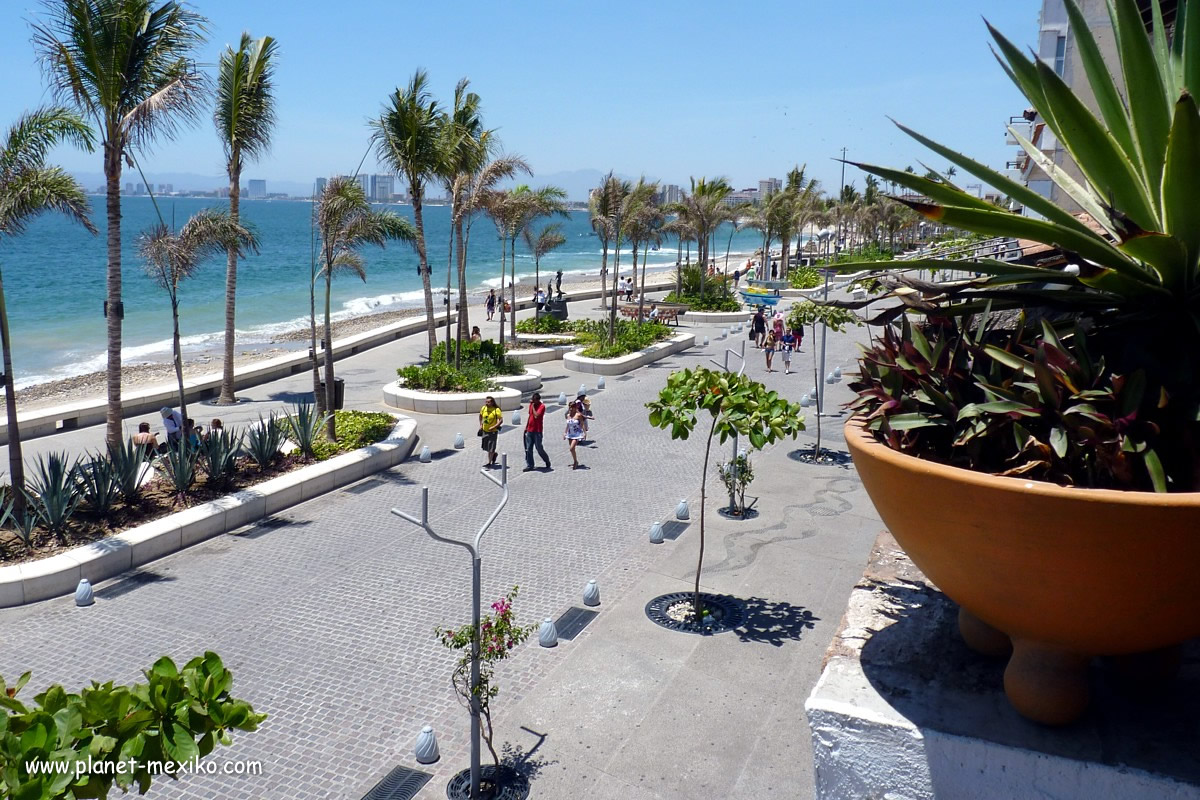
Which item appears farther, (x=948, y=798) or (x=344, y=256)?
(x=344, y=256)

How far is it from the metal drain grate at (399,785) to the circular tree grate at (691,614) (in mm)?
3010

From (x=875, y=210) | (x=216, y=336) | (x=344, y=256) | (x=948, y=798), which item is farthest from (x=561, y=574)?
(x=875, y=210)

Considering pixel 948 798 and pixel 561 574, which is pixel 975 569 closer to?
pixel 948 798

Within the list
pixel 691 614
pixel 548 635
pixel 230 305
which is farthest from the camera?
pixel 230 305

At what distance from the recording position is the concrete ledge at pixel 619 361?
22.8 m

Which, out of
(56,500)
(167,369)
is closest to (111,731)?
(56,500)

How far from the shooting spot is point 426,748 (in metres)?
6.38

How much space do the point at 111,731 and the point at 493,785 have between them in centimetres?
417

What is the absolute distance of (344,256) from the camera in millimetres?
16469

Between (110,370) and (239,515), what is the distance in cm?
295

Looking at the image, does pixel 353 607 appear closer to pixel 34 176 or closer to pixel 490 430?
pixel 490 430

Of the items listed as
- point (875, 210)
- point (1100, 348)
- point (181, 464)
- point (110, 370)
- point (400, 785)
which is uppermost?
point (875, 210)

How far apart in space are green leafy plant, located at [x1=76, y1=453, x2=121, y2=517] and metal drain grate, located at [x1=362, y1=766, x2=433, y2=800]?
20.7 feet

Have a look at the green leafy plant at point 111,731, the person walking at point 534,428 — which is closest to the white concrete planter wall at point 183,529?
the person walking at point 534,428
